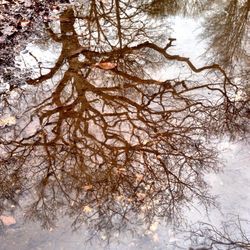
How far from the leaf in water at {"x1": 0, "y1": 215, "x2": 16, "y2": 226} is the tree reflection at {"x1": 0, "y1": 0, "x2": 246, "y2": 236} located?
0.15m

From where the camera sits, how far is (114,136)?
156 inches

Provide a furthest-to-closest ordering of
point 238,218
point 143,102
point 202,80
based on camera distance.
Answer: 1. point 202,80
2. point 143,102
3. point 238,218

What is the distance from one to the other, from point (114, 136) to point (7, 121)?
4.22ft

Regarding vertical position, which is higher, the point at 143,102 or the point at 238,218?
the point at 143,102

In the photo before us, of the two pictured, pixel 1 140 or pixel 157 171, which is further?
pixel 1 140

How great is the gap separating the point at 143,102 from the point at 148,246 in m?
1.92

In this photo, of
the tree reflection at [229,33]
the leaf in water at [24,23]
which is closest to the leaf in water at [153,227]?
the tree reflection at [229,33]

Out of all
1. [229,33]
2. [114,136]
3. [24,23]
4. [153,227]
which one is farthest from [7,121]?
[229,33]

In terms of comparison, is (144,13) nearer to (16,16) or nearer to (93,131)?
(16,16)

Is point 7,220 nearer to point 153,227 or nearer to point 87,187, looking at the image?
point 87,187

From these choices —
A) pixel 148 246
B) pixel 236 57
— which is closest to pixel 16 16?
pixel 236 57

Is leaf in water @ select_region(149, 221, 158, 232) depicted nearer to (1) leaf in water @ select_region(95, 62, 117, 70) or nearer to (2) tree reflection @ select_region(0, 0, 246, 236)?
(2) tree reflection @ select_region(0, 0, 246, 236)

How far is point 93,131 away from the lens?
13.3 ft

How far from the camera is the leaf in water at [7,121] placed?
4129 mm
